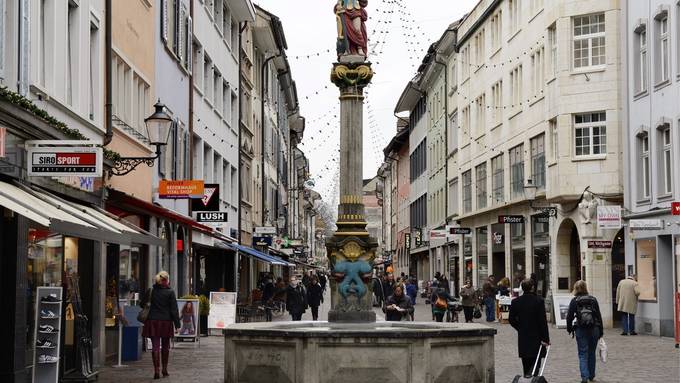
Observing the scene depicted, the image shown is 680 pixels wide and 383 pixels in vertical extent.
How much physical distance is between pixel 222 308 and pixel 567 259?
557 inches

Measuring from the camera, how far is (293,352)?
15469 millimetres

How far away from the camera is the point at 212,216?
33531 millimetres

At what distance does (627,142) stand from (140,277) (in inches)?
623

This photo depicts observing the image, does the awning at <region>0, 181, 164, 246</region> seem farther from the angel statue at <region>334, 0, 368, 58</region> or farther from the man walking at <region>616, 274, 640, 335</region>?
the man walking at <region>616, 274, 640, 335</region>

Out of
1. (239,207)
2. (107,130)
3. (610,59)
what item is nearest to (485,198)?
(239,207)

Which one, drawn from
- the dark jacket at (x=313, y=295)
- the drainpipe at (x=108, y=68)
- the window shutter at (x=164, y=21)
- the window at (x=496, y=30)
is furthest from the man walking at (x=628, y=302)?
the window at (x=496, y=30)

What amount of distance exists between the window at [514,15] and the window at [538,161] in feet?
17.1

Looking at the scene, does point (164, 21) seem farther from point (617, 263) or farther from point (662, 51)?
point (617, 263)

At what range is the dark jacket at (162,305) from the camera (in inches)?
787

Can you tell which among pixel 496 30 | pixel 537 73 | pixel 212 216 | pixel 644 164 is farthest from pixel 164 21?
pixel 496 30

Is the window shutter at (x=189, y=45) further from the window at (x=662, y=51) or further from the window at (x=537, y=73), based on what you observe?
the window at (x=662, y=51)

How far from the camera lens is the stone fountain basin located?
1525 centimetres

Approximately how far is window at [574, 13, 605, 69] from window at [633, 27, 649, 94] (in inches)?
124

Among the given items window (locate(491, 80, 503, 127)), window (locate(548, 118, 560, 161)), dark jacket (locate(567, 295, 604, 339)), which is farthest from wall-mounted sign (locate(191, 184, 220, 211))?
window (locate(491, 80, 503, 127))
